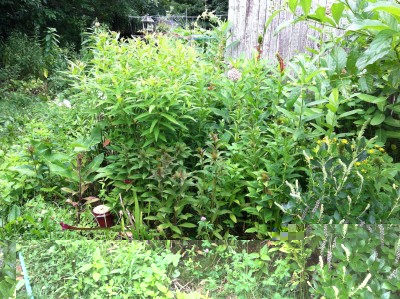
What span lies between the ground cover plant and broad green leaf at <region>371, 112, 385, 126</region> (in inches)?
67.6

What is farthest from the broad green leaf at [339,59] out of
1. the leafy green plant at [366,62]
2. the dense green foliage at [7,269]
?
the dense green foliage at [7,269]

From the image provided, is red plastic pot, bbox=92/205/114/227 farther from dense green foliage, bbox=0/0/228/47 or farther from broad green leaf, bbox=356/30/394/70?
dense green foliage, bbox=0/0/228/47

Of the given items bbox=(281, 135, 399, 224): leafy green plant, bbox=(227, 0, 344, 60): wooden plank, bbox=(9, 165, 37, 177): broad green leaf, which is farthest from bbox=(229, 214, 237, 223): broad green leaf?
bbox=(227, 0, 344, 60): wooden plank

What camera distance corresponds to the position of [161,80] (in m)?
3.12

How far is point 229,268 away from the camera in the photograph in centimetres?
127

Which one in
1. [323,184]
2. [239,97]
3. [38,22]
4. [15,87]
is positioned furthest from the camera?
[38,22]

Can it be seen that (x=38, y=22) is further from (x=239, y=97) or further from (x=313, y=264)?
(x=313, y=264)

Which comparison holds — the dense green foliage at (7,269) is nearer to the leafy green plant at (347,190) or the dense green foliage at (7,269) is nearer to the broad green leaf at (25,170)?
the leafy green plant at (347,190)

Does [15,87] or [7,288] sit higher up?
[7,288]

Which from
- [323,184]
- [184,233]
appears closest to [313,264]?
[323,184]

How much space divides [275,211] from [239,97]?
0.91m

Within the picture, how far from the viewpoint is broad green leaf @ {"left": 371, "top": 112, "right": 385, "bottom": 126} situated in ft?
9.44

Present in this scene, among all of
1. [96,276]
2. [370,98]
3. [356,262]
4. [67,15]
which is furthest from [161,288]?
[67,15]

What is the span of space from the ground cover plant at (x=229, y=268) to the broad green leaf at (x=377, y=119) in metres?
1.72
